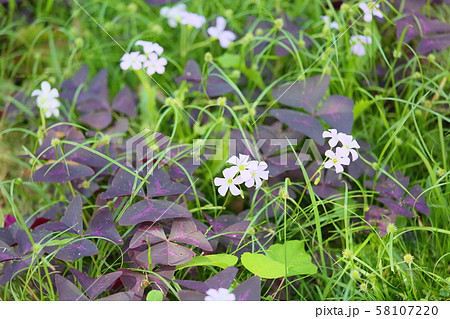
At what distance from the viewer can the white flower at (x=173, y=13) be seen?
5.65 feet

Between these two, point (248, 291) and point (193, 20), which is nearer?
point (248, 291)

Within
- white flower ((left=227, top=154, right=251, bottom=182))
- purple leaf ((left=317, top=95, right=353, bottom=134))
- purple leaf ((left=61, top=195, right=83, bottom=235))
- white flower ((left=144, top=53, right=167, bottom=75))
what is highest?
white flower ((left=144, top=53, right=167, bottom=75))

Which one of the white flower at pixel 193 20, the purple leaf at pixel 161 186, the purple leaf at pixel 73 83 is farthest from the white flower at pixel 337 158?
the purple leaf at pixel 73 83

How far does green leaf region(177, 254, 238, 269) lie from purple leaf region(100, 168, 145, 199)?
20 cm

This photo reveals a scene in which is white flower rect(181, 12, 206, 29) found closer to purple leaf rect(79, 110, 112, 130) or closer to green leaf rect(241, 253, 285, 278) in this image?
purple leaf rect(79, 110, 112, 130)

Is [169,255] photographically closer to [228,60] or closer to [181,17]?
[228,60]

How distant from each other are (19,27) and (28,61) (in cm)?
16

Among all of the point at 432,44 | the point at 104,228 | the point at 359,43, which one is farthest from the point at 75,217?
the point at 432,44

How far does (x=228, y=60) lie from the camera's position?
1.61m

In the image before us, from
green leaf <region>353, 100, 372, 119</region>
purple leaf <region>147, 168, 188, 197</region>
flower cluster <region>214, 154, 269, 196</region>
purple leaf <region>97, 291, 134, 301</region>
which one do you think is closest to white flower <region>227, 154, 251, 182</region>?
flower cluster <region>214, 154, 269, 196</region>

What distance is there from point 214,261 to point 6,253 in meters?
0.48

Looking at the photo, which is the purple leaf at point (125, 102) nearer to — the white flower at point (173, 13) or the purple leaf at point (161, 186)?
the white flower at point (173, 13)

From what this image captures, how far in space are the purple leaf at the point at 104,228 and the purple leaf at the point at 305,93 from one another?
57 centimetres

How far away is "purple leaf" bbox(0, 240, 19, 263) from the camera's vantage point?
1129 mm
